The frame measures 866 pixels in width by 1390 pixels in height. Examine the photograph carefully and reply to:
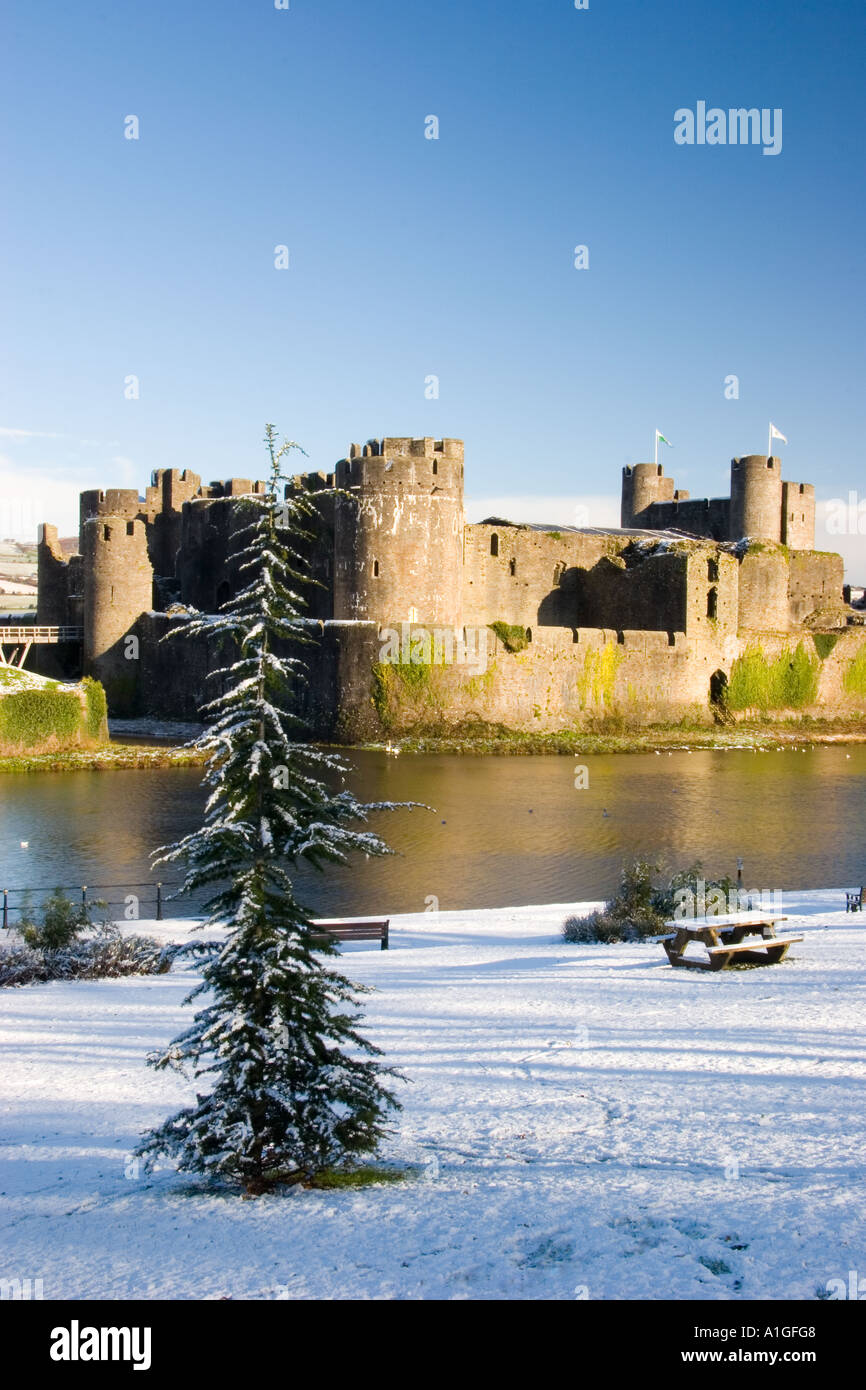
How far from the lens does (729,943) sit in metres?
11.5

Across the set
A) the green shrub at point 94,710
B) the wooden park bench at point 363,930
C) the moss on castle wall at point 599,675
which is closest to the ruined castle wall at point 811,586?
the moss on castle wall at point 599,675

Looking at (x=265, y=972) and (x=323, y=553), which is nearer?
(x=265, y=972)

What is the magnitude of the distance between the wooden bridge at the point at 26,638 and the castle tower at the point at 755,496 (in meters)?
26.2

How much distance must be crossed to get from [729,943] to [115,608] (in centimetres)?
2963

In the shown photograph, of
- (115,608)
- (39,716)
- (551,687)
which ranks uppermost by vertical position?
(115,608)

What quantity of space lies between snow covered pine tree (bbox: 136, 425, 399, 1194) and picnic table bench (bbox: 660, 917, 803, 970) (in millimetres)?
5494

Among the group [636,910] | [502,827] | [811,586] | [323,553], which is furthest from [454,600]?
[636,910]

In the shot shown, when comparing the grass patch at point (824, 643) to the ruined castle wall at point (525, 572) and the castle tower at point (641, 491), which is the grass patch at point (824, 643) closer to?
the ruined castle wall at point (525, 572)

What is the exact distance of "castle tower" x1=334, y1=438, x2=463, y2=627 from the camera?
116 feet

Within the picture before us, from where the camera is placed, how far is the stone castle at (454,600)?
3366 centimetres

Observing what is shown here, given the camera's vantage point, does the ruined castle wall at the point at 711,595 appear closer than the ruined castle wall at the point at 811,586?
Yes

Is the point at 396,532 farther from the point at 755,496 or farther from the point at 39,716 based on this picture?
the point at 755,496

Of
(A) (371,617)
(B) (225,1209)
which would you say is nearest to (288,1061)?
(B) (225,1209)
